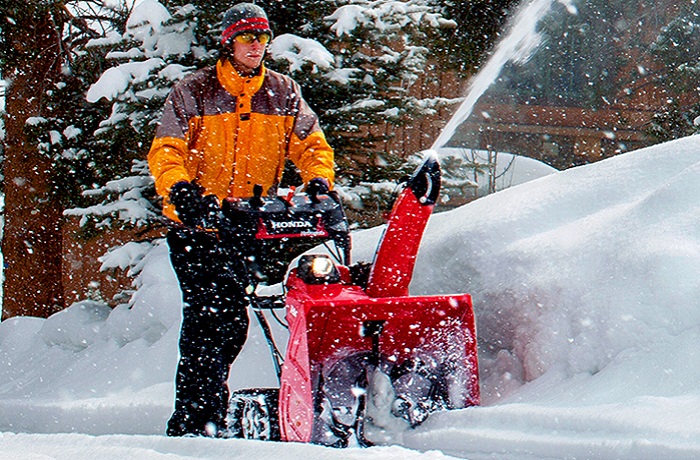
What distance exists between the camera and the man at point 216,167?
3.67 metres

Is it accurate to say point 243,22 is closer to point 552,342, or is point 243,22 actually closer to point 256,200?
point 256,200

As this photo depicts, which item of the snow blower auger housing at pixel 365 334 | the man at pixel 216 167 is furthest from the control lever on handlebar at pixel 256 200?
the man at pixel 216 167

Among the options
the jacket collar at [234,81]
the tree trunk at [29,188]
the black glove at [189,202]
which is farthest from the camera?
the tree trunk at [29,188]

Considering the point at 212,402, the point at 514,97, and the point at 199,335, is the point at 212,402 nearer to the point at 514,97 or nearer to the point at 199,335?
the point at 199,335

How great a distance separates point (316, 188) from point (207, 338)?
0.80 metres

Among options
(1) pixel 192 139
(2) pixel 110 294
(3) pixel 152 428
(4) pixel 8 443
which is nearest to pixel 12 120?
(2) pixel 110 294

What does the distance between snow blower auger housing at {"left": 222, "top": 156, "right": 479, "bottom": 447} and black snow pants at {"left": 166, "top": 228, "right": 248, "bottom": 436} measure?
0.34 m

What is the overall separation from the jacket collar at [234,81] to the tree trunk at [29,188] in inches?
248

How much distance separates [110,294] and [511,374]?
8.15 m

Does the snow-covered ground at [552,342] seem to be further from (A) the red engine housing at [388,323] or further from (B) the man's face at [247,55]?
(B) the man's face at [247,55]

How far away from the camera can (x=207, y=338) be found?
3699mm

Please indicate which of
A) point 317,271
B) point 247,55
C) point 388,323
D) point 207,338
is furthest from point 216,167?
point 388,323

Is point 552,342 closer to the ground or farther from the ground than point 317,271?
closer to the ground

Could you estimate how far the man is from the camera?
367 centimetres
